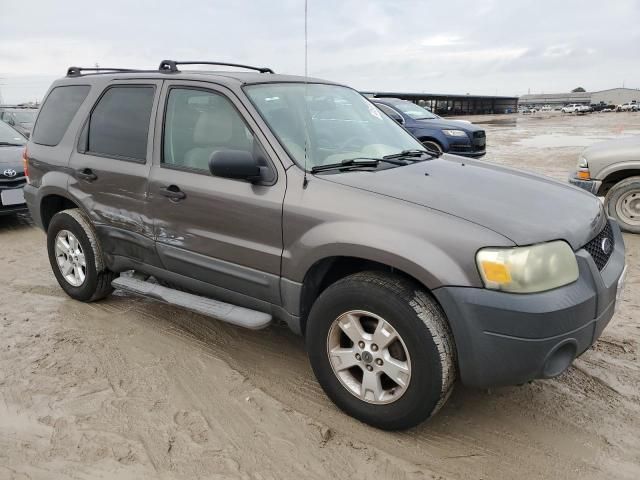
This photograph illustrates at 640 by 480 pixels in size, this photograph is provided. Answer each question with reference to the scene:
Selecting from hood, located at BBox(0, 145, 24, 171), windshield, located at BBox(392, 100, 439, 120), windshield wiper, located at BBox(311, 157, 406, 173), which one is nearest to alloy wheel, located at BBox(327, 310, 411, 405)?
windshield wiper, located at BBox(311, 157, 406, 173)

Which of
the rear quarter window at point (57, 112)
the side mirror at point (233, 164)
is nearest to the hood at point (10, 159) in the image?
the rear quarter window at point (57, 112)

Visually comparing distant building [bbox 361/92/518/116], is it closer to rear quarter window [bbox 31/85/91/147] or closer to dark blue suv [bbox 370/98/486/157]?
dark blue suv [bbox 370/98/486/157]

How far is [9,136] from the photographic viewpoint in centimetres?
834

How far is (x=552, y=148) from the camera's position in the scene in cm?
1831

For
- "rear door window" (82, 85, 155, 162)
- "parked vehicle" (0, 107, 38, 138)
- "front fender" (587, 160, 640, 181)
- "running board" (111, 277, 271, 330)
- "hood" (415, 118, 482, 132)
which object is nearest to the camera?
"running board" (111, 277, 271, 330)

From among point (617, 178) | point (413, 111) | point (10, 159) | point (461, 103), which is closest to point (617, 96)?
point (461, 103)

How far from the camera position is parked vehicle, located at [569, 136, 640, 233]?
661 centimetres

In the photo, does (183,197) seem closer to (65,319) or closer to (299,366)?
(299,366)

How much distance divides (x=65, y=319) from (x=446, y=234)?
330 centimetres

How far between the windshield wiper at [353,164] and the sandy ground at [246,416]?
1.33 m

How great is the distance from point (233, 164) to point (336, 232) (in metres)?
0.71

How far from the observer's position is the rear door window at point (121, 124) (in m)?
3.85

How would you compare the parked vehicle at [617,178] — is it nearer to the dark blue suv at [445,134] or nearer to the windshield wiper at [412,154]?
the windshield wiper at [412,154]

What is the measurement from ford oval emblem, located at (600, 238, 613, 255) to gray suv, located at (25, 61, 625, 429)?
0.03m
